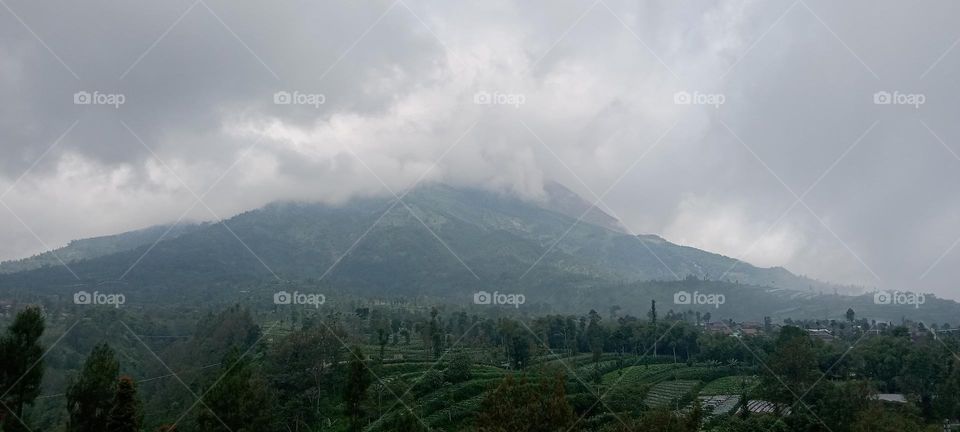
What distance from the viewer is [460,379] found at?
4953 centimetres

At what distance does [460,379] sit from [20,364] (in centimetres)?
3235

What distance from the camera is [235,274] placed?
641 feet

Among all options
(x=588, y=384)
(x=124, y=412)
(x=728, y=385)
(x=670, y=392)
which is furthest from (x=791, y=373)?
(x=124, y=412)

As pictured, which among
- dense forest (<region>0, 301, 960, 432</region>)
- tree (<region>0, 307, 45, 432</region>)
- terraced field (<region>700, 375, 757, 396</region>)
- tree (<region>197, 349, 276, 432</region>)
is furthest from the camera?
terraced field (<region>700, 375, 757, 396</region>)

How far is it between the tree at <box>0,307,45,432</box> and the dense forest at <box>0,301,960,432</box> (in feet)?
0.16

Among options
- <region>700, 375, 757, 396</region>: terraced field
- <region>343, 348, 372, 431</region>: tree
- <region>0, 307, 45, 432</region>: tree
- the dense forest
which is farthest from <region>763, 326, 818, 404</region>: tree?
<region>0, 307, 45, 432</region>: tree

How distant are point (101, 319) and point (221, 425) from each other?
76.8 metres

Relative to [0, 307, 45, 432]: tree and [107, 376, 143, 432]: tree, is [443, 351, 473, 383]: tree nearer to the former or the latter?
[0, 307, 45, 432]: tree

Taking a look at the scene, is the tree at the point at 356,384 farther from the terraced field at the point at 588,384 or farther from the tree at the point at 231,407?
the terraced field at the point at 588,384

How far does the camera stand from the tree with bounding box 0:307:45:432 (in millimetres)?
23219

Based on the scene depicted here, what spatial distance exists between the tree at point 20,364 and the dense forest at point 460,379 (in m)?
0.05

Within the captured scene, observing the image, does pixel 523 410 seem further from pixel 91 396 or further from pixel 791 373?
pixel 791 373

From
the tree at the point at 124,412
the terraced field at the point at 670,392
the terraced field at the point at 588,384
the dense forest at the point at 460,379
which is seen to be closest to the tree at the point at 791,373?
the dense forest at the point at 460,379

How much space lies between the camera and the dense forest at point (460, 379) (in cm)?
2342
